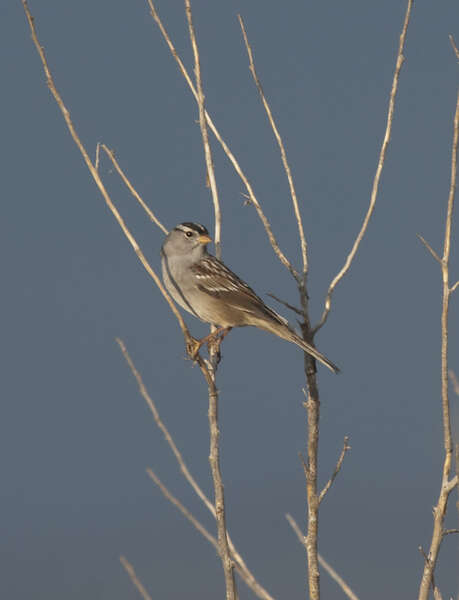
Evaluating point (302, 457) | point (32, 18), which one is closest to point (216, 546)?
point (302, 457)

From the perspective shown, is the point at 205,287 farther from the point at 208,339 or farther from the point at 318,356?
the point at 318,356

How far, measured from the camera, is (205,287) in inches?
313

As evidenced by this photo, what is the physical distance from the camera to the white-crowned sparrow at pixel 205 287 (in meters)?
7.68

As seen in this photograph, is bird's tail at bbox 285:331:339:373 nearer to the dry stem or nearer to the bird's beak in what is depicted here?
the dry stem

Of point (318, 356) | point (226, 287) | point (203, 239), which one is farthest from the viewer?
point (203, 239)

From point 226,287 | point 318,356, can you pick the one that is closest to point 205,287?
point 226,287

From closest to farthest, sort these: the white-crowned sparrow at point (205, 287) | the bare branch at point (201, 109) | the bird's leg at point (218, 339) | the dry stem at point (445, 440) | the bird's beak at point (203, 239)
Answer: the dry stem at point (445, 440), the bare branch at point (201, 109), the bird's leg at point (218, 339), the white-crowned sparrow at point (205, 287), the bird's beak at point (203, 239)

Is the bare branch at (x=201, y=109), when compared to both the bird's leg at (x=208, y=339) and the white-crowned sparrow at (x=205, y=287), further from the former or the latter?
the white-crowned sparrow at (x=205, y=287)

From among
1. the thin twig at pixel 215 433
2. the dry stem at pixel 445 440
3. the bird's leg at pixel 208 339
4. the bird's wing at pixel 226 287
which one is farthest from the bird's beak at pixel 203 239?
the dry stem at pixel 445 440

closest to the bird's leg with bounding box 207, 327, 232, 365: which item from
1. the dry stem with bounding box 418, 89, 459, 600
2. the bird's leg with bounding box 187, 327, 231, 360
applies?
the bird's leg with bounding box 187, 327, 231, 360

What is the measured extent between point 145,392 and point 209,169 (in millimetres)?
1501

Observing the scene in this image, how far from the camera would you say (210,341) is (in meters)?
6.90

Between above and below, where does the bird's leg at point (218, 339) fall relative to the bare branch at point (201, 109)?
below

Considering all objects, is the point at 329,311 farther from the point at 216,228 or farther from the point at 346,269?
the point at 216,228
